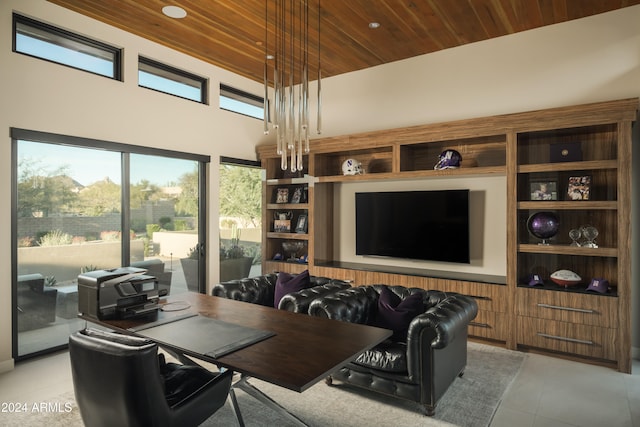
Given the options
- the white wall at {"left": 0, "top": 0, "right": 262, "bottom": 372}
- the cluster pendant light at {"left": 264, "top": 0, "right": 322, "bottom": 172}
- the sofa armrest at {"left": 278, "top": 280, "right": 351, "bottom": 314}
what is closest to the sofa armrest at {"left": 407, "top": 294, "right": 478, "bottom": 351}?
the sofa armrest at {"left": 278, "top": 280, "right": 351, "bottom": 314}

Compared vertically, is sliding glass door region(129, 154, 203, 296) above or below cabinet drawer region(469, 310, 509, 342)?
above

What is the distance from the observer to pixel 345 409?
2.83 meters

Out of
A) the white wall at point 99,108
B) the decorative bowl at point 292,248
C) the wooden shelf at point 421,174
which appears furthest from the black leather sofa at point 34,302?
the wooden shelf at point 421,174

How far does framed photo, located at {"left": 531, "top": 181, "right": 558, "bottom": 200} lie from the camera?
4.04 metres

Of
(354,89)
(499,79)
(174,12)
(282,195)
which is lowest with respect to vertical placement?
(282,195)

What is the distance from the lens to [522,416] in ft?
9.09

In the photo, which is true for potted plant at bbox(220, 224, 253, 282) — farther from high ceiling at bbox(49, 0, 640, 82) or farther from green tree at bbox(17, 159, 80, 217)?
high ceiling at bbox(49, 0, 640, 82)

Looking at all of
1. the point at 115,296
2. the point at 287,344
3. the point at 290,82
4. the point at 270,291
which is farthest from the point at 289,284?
the point at 290,82

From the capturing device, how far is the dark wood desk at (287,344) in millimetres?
1788

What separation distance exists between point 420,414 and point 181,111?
4.15 meters

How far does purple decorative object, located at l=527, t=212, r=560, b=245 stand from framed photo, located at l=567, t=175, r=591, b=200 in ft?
0.87

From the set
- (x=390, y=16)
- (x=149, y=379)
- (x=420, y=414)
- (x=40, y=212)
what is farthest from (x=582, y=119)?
(x=40, y=212)

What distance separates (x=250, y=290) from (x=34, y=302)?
197cm

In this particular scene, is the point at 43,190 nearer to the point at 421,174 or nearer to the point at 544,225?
the point at 421,174
